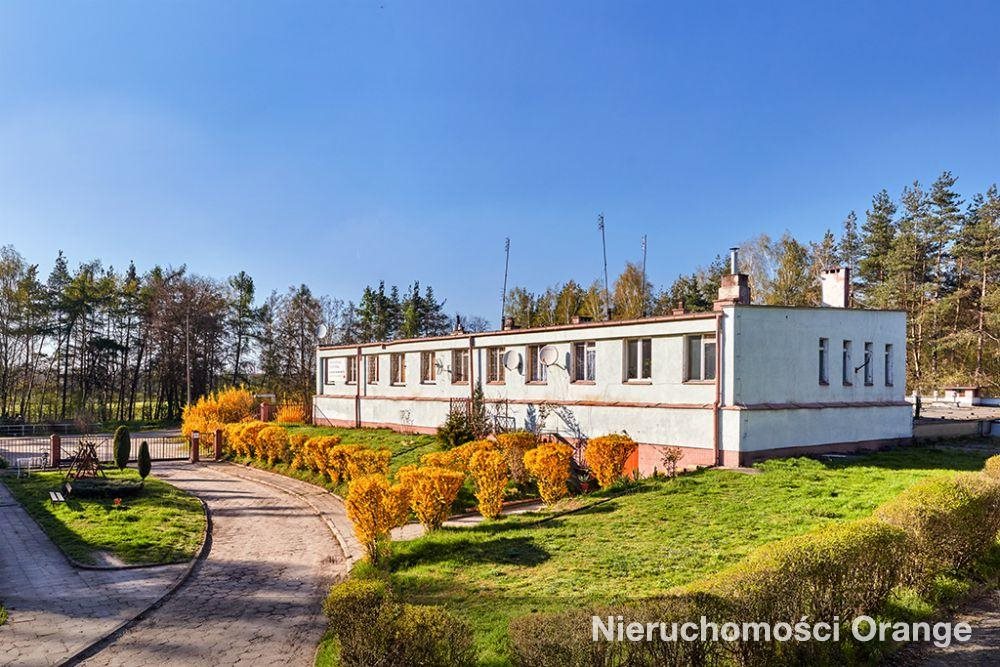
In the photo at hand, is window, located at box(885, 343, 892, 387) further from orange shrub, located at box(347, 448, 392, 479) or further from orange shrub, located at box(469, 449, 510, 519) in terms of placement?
orange shrub, located at box(347, 448, 392, 479)

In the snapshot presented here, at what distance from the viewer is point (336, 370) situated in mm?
33438

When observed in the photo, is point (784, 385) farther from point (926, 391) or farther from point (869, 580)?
point (926, 391)

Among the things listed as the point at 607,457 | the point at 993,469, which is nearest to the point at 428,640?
the point at 993,469

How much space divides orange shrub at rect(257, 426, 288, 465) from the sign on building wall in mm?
8037

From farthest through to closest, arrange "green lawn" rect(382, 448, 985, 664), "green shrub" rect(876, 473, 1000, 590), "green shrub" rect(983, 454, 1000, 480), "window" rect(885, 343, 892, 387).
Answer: "window" rect(885, 343, 892, 387) → "green shrub" rect(983, 454, 1000, 480) → "green lawn" rect(382, 448, 985, 664) → "green shrub" rect(876, 473, 1000, 590)

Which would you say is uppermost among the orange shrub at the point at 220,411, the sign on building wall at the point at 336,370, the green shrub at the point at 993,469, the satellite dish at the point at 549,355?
the satellite dish at the point at 549,355

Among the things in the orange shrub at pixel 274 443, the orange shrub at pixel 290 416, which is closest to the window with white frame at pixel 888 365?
the orange shrub at pixel 274 443

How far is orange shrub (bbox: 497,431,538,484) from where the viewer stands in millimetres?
17219

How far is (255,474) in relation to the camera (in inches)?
917

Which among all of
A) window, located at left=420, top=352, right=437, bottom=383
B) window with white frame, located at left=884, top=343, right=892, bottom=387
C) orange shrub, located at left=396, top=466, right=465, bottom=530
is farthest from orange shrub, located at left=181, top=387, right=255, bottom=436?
window with white frame, located at left=884, top=343, right=892, bottom=387

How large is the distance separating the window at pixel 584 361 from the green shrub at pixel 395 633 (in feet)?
50.5

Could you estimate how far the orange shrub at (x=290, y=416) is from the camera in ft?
114

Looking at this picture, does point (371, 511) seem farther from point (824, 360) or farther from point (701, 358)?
point (824, 360)

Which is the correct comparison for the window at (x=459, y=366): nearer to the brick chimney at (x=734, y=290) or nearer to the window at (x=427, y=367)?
the window at (x=427, y=367)
